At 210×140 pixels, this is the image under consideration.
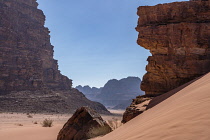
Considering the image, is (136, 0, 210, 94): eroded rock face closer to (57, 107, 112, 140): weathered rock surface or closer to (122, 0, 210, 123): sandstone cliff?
(122, 0, 210, 123): sandstone cliff

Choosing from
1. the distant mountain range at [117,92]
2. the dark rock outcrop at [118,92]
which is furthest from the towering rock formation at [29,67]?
the dark rock outcrop at [118,92]

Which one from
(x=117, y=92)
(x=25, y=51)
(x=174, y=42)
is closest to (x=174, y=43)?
(x=174, y=42)

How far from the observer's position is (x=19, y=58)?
53.5 meters

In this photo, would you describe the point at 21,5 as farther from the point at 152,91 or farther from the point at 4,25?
the point at 152,91

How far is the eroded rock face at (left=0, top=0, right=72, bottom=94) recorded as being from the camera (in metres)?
Answer: 50.1

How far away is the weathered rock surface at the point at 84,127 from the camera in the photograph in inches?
296

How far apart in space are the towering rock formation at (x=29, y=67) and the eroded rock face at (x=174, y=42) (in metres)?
35.7

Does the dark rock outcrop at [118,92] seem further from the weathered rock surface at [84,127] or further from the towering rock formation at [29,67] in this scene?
the weathered rock surface at [84,127]

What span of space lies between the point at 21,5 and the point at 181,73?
250 feet

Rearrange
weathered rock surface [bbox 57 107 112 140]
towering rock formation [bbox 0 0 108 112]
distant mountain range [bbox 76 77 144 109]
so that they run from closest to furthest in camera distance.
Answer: weathered rock surface [bbox 57 107 112 140] < towering rock formation [bbox 0 0 108 112] < distant mountain range [bbox 76 77 144 109]

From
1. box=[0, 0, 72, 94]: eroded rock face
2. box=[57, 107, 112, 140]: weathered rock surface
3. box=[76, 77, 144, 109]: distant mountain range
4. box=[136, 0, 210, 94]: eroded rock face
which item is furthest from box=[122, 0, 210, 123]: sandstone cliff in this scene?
box=[76, 77, 144, 109]: distant mountain range

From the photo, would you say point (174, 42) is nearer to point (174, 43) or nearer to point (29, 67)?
point (174, 43)

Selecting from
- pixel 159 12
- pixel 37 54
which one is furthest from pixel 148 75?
pixel 37 54

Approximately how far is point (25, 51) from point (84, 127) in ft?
185
